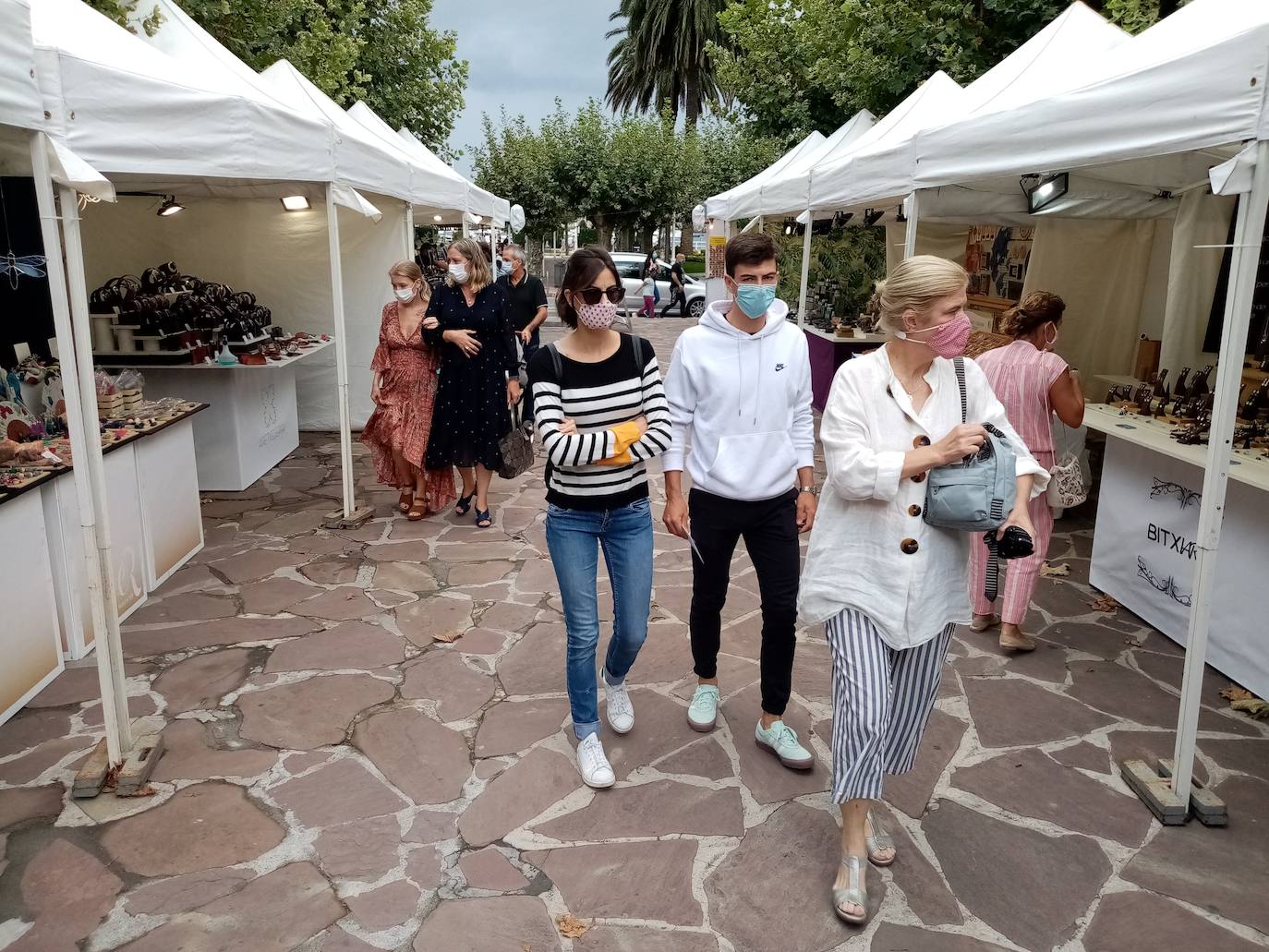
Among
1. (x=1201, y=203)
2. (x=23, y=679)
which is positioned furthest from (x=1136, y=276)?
(x=23, y=679)

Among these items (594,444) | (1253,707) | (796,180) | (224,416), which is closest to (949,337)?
(594,444)

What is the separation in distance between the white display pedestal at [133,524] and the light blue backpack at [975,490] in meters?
3.31

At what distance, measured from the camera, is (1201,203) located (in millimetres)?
6641

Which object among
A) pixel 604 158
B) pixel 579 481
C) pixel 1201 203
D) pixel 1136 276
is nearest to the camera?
pixel 579 481

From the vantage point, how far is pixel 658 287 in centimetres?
2456

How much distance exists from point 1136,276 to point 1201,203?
5.00 feet

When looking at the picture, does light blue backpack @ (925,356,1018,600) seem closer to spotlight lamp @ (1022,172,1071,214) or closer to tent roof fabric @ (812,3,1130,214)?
tent roof fabric @ (812,3,1130,214)

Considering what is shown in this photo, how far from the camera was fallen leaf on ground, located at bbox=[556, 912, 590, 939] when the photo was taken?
267 centimetres

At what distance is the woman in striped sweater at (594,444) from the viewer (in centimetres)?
301

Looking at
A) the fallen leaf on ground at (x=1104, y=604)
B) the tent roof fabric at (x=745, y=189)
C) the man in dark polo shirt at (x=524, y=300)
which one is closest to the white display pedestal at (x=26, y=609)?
the man in dark polo shirt at (x=524, y=300)

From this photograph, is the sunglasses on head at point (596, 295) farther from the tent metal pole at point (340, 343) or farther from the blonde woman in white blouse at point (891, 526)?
the tent metal pole at point (340, 343)

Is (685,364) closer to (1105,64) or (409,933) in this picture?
(409,933)

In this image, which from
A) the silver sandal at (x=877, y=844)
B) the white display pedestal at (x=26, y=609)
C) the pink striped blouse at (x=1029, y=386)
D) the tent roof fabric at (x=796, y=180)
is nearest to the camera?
the silver sandal at (x=877, y=844)

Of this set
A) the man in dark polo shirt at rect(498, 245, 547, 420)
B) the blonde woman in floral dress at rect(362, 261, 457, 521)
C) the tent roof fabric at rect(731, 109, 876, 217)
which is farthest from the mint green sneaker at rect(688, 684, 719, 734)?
the tent roof fabric at rect(731, 109, 876, 217)
